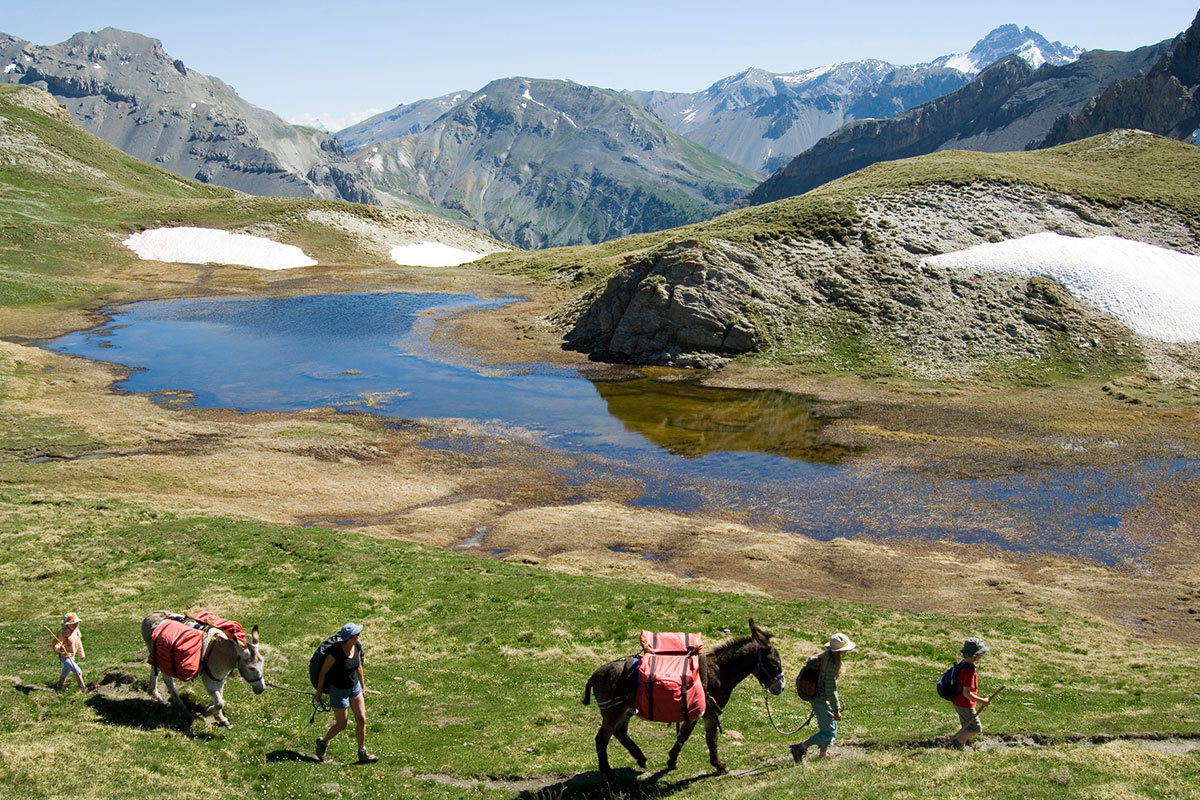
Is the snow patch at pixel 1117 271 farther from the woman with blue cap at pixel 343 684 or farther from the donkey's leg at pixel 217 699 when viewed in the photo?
the donkey's leg at pixel 217 699

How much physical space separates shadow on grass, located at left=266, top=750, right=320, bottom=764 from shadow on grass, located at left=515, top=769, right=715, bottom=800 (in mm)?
4493

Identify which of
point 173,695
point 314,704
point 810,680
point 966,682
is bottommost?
point 314,704

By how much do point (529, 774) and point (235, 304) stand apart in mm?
98319

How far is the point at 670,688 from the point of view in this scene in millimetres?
14836

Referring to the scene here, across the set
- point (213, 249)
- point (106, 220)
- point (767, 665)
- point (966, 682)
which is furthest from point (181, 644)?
point (106, 220)

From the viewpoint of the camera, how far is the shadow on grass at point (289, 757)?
15.8m

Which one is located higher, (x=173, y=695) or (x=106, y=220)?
(x=106, y=220)

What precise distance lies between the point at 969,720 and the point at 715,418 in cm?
4301

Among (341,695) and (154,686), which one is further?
(154,686)

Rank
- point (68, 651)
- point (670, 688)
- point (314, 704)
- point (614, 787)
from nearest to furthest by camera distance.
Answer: point (670, 688)
point (614, 787)
point (68, 651)
point (314, 704)

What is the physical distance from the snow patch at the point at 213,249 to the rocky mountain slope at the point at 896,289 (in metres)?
64.9

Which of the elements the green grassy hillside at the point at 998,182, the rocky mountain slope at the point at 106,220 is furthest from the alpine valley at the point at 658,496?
the rocky mountain slope at the point at 106,220

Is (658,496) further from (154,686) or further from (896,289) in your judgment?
(896,289)

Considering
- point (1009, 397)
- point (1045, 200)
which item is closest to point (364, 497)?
point (1009, 397)
